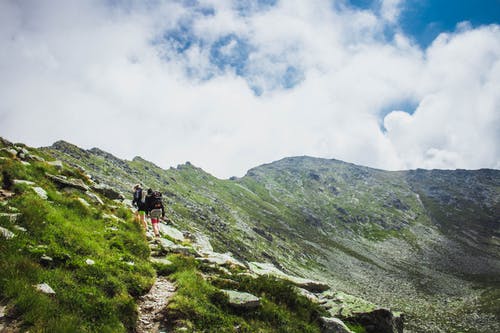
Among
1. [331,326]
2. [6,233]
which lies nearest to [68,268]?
[6,233]

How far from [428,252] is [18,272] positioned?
217534 mm

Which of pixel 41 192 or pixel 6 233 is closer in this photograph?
pixel 6 233

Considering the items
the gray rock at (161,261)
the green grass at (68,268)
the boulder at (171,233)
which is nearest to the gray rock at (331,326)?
the gray rock at (161,261)

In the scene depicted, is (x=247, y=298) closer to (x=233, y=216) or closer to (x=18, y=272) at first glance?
(x=18, y=272)

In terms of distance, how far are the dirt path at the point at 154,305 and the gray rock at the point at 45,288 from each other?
9.62 feet

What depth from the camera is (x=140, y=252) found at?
1457 centimetres

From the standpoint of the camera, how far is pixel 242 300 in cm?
1180

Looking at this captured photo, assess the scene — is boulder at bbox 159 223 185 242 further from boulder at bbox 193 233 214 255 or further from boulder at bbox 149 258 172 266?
boulder at bbox 149 258 172 266

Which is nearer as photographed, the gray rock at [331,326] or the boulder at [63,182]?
the gray rock at [331,326]

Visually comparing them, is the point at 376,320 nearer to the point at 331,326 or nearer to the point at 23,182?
the point at 331,326

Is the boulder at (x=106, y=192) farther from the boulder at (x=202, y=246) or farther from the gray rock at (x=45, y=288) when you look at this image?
the gray rock at (x=45, y=288)

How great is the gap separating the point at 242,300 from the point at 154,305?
3.64 m

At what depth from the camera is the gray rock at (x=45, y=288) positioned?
324 inches

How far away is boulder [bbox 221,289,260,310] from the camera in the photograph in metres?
11.5
